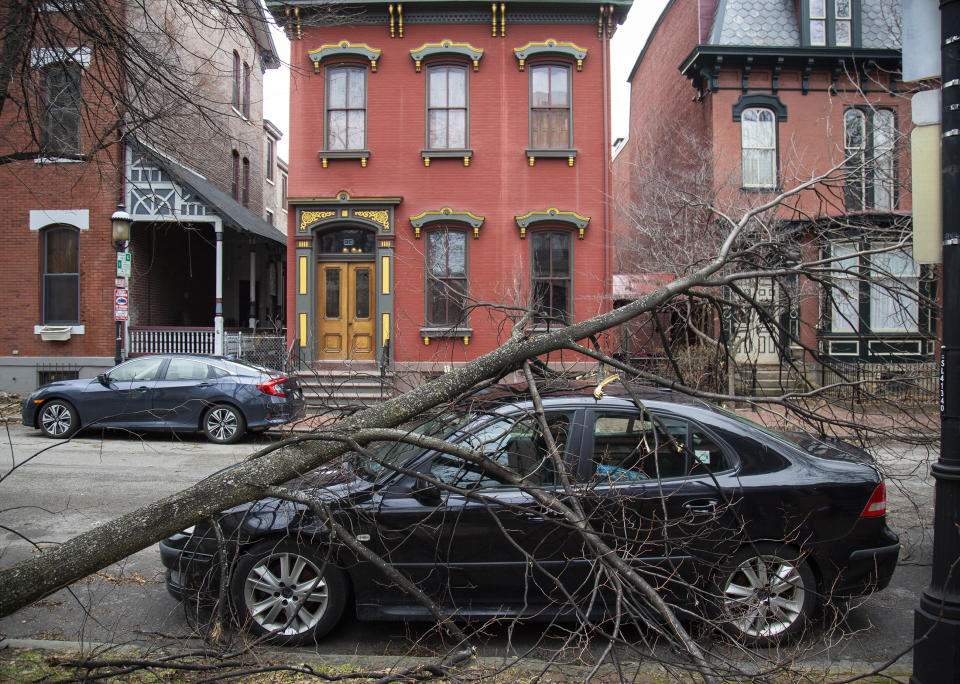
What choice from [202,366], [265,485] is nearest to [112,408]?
[202,366]

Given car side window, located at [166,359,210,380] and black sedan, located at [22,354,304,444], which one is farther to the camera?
car side window, located at [166,359,210,380]

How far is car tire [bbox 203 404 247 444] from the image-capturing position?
37.9 feet

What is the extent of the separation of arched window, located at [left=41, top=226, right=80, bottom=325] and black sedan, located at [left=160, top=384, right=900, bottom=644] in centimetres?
1450

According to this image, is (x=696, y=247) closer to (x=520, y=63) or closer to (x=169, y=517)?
(x=520, y=63)

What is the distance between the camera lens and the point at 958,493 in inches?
131

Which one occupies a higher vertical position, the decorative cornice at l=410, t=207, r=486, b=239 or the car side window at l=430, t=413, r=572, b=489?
the decorative cornice at l=410, t=207, r=486, b=239

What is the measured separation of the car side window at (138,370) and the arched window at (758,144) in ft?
46.0

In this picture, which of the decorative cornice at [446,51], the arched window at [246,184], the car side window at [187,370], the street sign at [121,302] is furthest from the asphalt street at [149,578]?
the arched window at [246,184]

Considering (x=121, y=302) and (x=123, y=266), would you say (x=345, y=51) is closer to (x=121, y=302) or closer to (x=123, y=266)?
(x=123, y=266)

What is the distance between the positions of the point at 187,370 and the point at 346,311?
461 cm

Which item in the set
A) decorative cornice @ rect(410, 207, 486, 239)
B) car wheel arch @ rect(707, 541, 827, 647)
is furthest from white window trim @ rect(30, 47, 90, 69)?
decorative cornice @ rect(410, 207, 486, 239)

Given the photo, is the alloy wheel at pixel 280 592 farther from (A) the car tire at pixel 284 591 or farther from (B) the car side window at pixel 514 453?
(B) the car side window at pixel 514 453

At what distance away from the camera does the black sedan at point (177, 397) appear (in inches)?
452

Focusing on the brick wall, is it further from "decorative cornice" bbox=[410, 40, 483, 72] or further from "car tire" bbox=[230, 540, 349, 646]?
"car tire" bbox=[230, 540, 349, 646]
